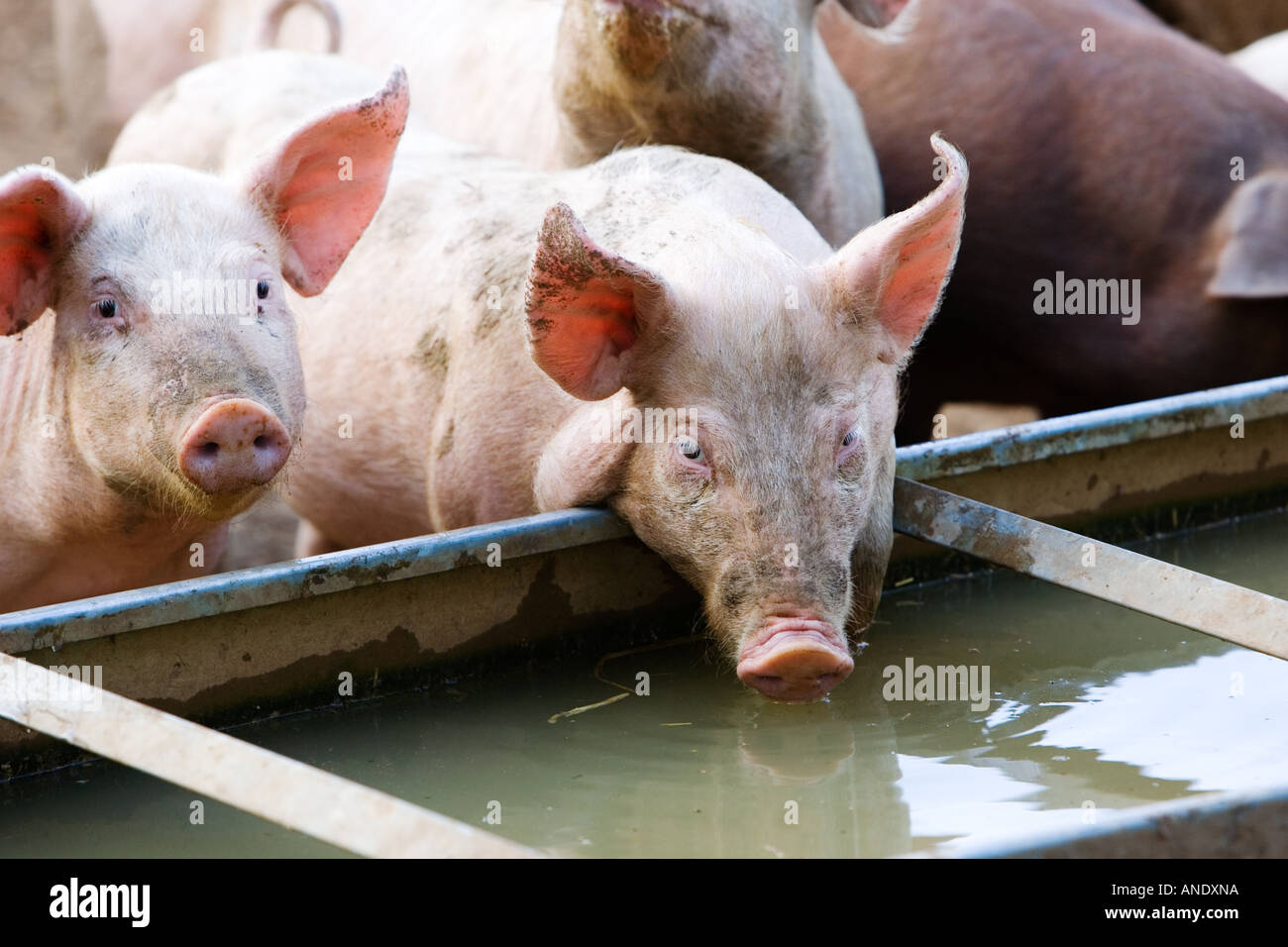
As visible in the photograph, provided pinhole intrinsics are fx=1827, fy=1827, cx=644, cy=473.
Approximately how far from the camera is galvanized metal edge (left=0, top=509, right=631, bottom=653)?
2684 mm

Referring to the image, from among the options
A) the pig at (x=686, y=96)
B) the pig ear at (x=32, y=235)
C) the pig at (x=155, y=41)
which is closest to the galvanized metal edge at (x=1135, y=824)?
the pig ear at (x=32, y=235)

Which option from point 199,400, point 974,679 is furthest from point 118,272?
point 974,679

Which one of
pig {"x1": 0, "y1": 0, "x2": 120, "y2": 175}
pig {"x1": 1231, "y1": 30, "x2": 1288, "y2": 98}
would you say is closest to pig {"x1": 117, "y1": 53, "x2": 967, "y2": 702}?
pig {"x1": 0, "y1": 0, "x2": 120, "y2": 175}

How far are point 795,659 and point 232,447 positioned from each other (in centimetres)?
93

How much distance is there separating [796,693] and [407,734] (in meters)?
0.64

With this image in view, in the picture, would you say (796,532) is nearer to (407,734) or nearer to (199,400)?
(407,734)

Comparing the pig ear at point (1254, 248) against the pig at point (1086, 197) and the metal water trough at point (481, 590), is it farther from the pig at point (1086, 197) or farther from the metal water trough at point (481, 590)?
the metal water trough at point (481, 590)

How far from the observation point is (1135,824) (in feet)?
6.51

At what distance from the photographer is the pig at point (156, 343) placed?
289cm

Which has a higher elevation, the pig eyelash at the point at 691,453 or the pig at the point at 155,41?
the pig at the point at 155,41

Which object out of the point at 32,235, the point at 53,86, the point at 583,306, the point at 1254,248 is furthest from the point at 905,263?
the point at 53,86

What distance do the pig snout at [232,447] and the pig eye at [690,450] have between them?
0.62 meters

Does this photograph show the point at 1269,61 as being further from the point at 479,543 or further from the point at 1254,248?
the point at 479,543

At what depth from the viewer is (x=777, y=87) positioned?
161 inches
